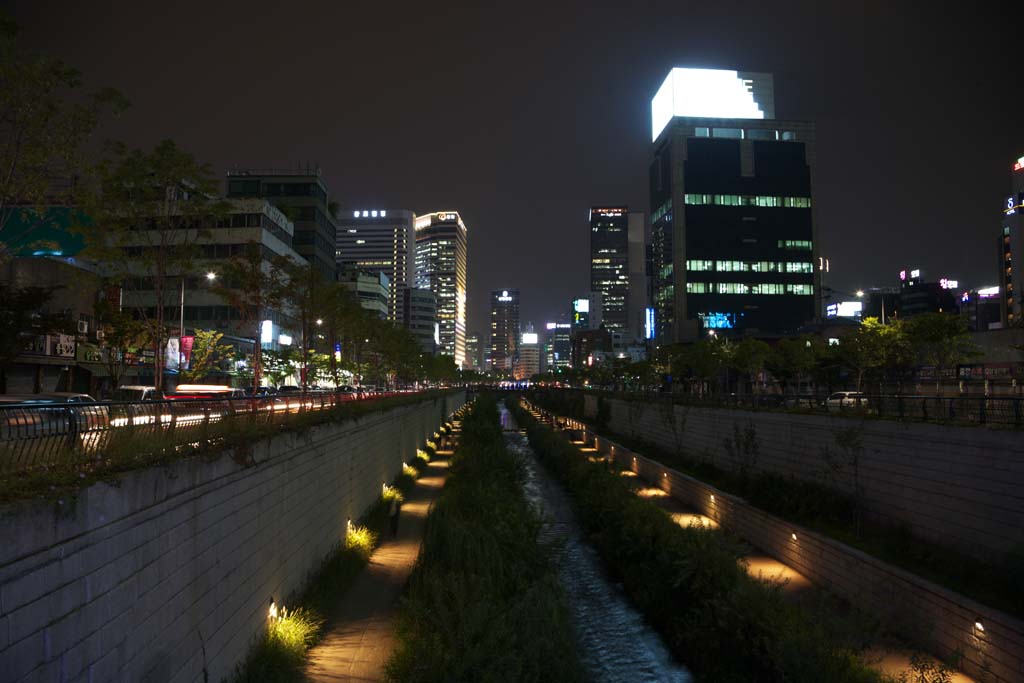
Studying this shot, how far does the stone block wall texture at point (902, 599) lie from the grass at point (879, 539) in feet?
3.03

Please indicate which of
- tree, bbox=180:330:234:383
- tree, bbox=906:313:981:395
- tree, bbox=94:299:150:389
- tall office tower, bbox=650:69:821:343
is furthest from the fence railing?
tall office tower, bbox=650:69:821:343

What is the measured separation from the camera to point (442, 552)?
17.0 metres

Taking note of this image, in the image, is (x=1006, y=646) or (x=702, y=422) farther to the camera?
(x=702, y=422)

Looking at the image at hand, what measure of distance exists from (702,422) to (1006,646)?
1251 inches

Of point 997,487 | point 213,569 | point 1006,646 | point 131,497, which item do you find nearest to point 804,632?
point 1006,646

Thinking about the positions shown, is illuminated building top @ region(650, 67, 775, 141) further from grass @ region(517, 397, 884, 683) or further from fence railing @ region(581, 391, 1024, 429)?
grass @ region(517, 397, 884, 683)

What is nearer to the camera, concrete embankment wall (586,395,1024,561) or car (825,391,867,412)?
concrete embankment wall (586,395,1024,561)

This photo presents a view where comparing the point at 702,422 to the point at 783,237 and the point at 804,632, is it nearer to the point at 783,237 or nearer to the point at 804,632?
the point at 804,632

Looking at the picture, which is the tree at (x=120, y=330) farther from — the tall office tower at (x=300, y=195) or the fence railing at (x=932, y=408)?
the tall office tower at (x=300, y=195)

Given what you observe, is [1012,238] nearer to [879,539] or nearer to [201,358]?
[879,539]

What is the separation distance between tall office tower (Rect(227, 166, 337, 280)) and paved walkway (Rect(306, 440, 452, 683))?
80.0 meters

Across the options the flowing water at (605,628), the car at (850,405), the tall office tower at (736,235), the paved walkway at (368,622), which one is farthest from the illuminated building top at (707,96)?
the paved walkway at (368,622)

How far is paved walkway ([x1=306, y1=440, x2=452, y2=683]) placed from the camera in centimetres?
1399

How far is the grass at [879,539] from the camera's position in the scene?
52.2 ft
